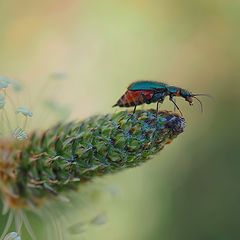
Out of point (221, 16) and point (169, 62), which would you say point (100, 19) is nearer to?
point (169, 62)

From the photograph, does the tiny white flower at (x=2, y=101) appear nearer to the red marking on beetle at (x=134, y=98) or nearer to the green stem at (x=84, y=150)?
the green stem at (x=84, y=150)

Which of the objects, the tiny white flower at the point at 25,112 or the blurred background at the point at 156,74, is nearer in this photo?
the tiny white flower at the point at 25,112

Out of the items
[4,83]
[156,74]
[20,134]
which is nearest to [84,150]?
[20,134]

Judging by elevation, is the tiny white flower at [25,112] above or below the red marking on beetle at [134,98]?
above

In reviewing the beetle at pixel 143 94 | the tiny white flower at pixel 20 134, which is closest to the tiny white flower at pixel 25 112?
the tiny white flower at pixel 20 134

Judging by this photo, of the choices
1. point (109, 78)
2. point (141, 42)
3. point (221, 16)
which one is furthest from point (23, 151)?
point (221, 16)

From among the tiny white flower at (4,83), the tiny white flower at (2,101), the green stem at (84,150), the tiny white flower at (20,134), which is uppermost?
the tiny white flower at (4,83)
